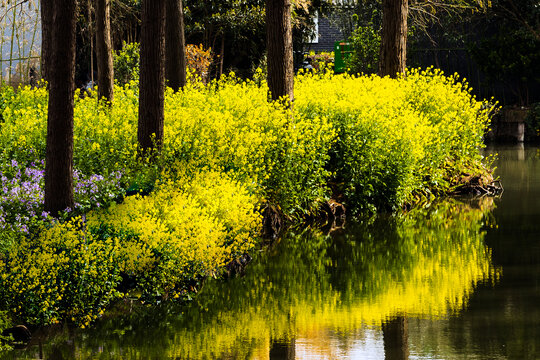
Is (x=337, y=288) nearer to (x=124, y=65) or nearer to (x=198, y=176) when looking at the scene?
(x=198, y=176)

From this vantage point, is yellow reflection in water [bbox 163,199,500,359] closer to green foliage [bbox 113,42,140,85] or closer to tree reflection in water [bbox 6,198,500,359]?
tree reflection in water [bbox 6,198,500,359]

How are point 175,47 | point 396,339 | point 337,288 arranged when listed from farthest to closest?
1. point 175,47
2. point 337,288
3. point 396,339

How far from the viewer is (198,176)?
12.6m

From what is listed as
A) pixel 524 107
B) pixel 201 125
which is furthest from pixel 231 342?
pixel 524 107

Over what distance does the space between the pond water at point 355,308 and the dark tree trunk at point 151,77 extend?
2477mm

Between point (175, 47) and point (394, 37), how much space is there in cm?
567

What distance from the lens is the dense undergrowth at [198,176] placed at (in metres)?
8.90

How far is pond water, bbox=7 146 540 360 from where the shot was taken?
823cm

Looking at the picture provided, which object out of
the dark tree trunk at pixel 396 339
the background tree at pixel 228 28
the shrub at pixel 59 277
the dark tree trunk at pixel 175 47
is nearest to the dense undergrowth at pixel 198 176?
the shrub at pixel 59 277

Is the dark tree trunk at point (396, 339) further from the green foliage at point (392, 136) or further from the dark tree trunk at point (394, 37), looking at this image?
the dark tree trunk at point (394, 37)

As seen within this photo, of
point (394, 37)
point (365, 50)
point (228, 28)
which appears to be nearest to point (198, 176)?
point (394, 37)

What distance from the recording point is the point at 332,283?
1115 cm

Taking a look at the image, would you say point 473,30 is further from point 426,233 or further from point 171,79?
point 426,233

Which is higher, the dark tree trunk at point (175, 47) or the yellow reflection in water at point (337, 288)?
the dark tree trunk at point (175, 47)
